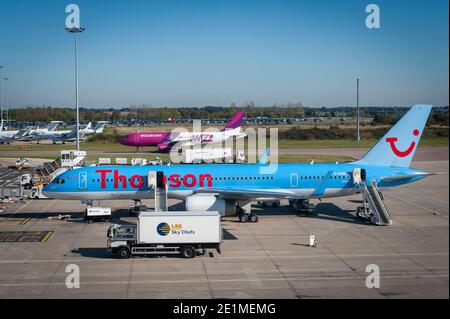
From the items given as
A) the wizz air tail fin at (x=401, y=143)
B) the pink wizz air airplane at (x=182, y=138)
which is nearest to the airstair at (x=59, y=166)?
the pink wizz air airplane at (x=182, y=138)

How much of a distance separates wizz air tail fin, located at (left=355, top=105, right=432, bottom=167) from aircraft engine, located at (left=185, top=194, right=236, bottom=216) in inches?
502

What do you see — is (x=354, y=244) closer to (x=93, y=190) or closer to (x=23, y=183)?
(x=93, y=190)

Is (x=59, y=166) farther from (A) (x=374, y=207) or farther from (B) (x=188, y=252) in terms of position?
(A) (x=374, y=207)

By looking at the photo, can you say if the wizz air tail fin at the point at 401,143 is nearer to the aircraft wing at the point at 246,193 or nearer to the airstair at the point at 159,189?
the aircraft wing at the point at 246,193

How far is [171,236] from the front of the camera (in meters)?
31.6

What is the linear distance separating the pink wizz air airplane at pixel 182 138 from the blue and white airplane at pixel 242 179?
5676 centimetres

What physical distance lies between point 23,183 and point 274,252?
1535 inches

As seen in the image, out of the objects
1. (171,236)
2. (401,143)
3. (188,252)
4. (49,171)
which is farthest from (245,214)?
(49,171)

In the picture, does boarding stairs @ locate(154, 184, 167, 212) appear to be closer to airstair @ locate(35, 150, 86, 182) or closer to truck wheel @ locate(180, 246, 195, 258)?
truck wheel @ locate(180, 246, 195, 258)

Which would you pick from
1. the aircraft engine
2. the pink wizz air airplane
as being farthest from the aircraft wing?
the pink wizz air airplane

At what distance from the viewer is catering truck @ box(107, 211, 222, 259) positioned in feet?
103

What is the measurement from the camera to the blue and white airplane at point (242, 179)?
4347 centimetres

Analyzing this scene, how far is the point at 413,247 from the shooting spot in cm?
3397
